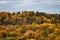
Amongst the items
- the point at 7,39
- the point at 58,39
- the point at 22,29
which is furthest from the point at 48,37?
the point at 22,29

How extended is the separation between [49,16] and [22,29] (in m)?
20.5

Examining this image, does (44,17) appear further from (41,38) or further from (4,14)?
(41,38)

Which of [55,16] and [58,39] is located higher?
[58,39]

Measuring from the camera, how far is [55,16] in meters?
56.4

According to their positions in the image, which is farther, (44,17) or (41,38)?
(44,17)

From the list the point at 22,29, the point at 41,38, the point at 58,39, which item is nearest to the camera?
the point at 58,39

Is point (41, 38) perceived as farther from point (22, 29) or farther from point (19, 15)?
point (19, 15)

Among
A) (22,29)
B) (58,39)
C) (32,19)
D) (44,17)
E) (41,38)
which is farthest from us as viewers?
(44,17)

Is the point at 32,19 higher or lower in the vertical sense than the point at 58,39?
lower

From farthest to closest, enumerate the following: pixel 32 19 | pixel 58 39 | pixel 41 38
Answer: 1. pixel 32 19
2. pixel 41 38
3. pixel 58 39

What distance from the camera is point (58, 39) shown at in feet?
87.6

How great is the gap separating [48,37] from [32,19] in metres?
22.9

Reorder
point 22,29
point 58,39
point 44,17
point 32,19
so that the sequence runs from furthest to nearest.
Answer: point 44,17 → point 32,19 → point 22,29 → point 58,39

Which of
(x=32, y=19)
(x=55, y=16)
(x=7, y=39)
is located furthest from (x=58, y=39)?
(x=55, y=16)
